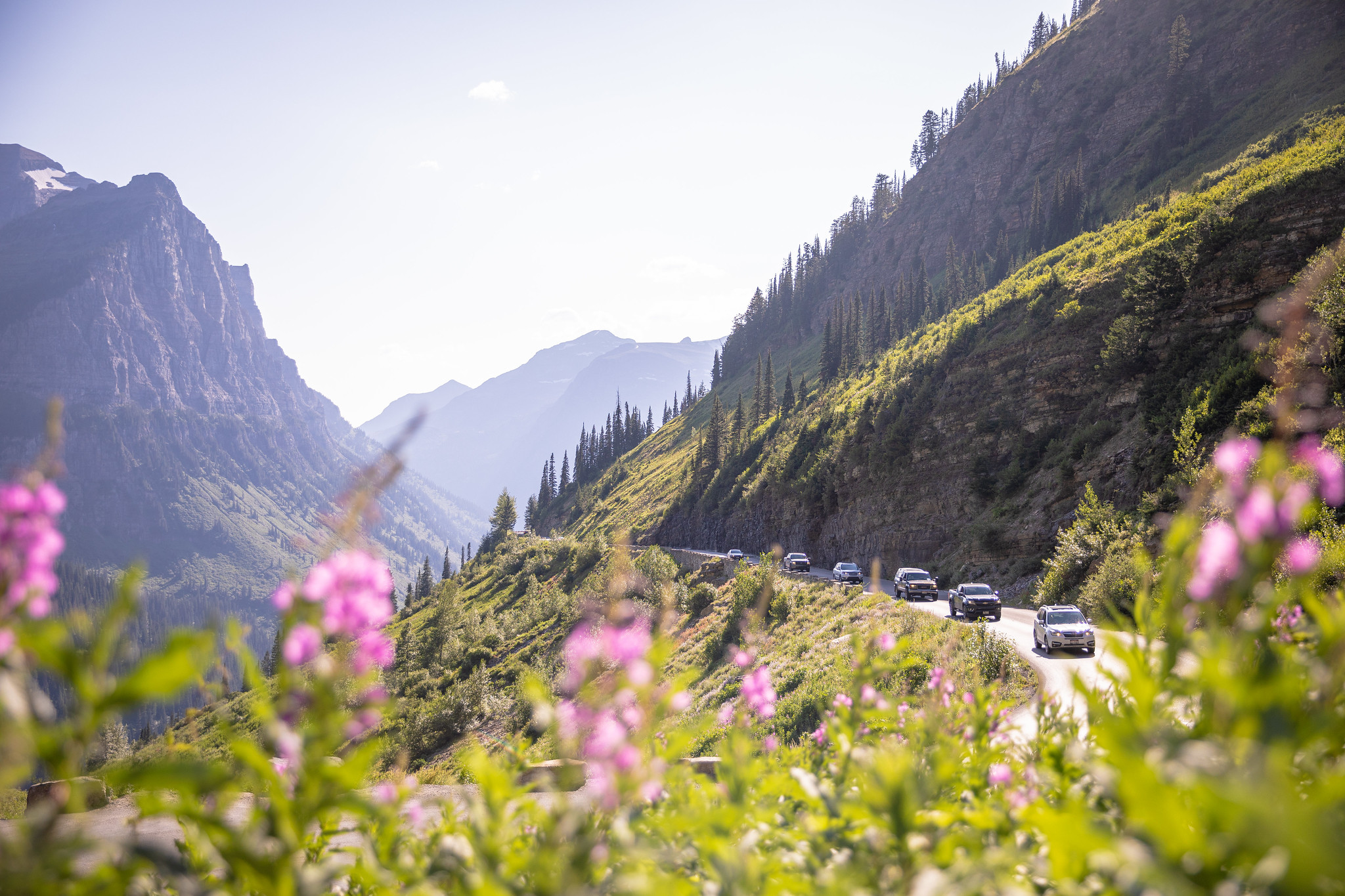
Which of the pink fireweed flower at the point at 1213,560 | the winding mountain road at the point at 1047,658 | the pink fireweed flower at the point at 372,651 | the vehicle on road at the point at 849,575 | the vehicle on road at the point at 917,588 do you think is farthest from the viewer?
the vehicle on road at the point at 849,575

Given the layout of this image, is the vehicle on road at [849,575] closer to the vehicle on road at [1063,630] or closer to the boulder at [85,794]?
the vehicle on road at [1063,630]

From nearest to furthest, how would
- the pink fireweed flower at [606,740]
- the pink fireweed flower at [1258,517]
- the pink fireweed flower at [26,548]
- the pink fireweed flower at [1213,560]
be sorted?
the pink fireweed flower at [26,548]
the pink fireweed flower at [1258,517]
the pink fireweed flower at [1213,560]
the pink fireweed flower at [606,740]

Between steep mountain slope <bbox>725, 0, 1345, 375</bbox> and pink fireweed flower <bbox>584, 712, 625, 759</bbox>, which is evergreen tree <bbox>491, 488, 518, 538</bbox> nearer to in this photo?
steep mountain slope <bbox>725, 0, 1345, 375</bbox>

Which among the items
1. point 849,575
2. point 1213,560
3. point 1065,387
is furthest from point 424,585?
point 1213,560

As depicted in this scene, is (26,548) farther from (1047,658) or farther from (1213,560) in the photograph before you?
(1047,658)

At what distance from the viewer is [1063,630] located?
55.0ft

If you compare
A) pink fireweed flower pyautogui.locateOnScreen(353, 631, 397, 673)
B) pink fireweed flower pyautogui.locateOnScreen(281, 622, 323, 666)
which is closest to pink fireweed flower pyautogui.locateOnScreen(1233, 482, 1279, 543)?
pink fireweed flower pyautogui.locateOnScreen(353, 631, 397, 673)

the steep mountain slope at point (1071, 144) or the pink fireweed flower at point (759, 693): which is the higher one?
the steep mountain slope at point (1071, 144)

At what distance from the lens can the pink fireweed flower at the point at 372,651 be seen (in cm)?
244

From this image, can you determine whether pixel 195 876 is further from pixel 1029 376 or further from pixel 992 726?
pixel 1029 376

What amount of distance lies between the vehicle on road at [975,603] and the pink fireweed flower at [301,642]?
23.4 meters

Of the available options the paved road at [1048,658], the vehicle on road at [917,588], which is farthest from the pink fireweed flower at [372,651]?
the vehicle on road at [917,588]

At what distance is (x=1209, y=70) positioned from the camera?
10062 cm

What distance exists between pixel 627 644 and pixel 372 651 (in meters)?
1.03
